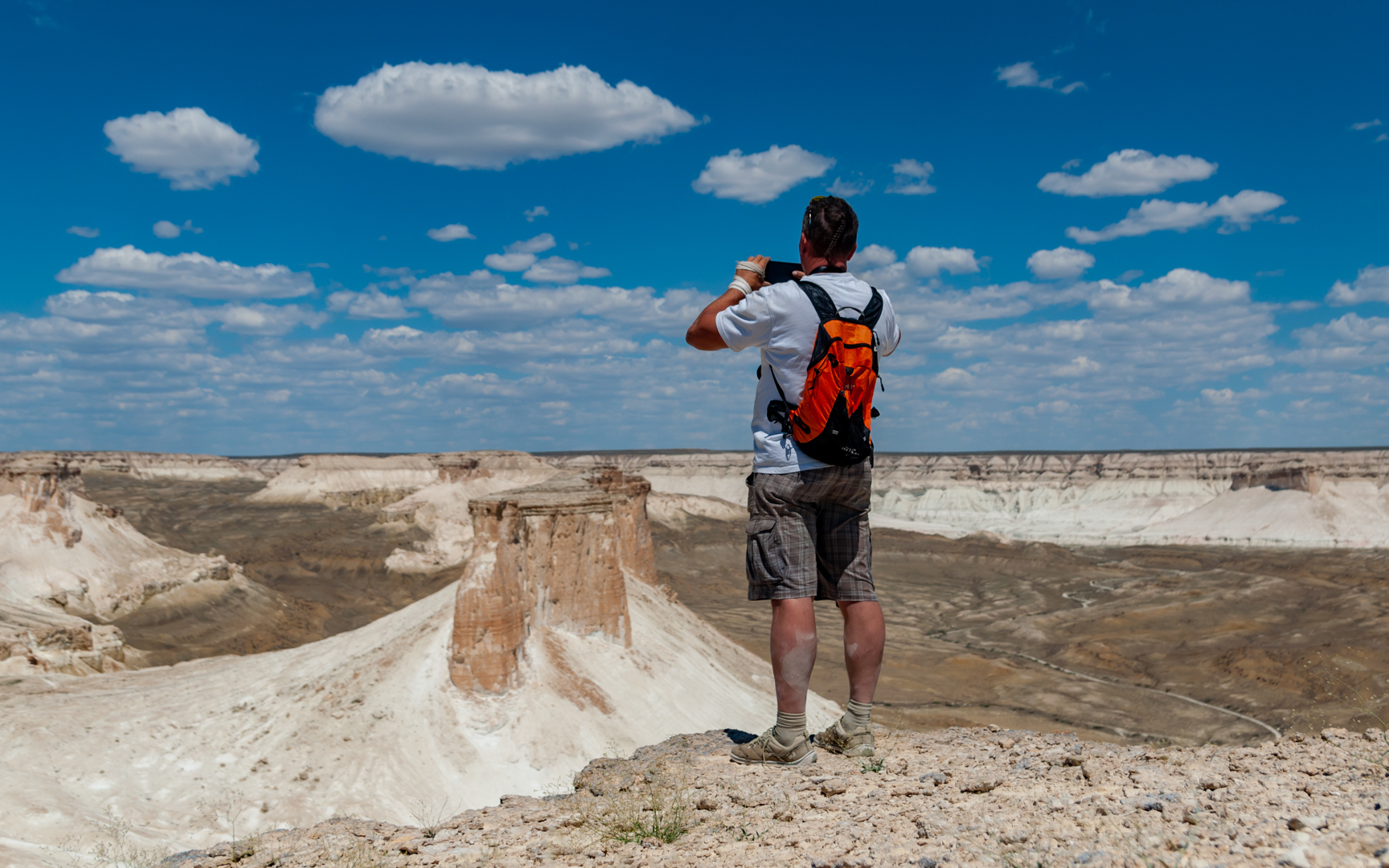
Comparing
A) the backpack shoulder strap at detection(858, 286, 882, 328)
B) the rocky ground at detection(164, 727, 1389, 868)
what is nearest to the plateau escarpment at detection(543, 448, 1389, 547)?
the rocky ground at detection(164, 727, 1389, 868)

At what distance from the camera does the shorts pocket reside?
4152mm

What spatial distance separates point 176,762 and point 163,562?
28035 mm

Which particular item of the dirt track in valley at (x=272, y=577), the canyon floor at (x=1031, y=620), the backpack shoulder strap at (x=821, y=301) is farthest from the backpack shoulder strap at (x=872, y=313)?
the dirt track in valley at (x=272, y=577)

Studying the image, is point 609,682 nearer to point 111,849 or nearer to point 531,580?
point 531,580

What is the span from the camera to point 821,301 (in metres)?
4.06

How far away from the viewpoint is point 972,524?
93062 millimetres

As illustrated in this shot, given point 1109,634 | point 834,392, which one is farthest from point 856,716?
point 1109,634

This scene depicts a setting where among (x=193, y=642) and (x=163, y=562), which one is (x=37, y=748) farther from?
(x=163, y=562)

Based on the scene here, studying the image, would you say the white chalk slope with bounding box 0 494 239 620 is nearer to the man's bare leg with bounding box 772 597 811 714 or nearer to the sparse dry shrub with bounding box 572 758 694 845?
the sparse dry shrub with bounding box 572 758 694 845

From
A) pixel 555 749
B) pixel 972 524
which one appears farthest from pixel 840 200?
pixel 972 524

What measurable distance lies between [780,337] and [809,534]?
3.15 feet

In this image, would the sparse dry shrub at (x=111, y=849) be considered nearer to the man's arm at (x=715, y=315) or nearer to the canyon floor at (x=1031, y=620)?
the man's arm at (x=715, y=315)

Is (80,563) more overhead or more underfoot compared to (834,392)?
more underfoot

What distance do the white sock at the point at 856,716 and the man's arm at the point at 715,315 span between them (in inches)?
74.8
